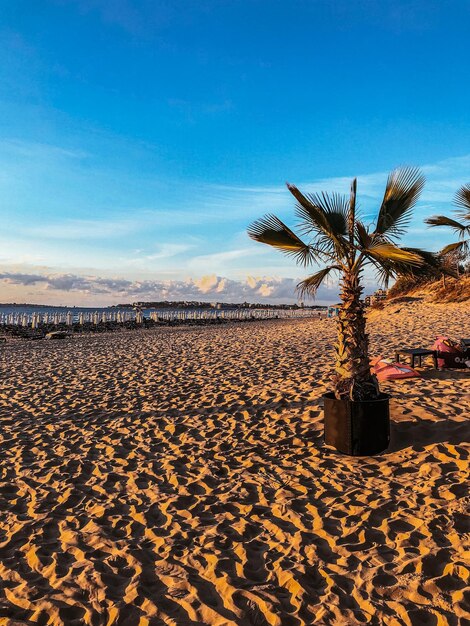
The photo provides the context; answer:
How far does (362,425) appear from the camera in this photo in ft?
17.5

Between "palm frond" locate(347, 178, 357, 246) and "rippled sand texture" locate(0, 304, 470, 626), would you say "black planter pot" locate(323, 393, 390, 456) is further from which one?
"palm frond" locate(347, 178, 357, 246)

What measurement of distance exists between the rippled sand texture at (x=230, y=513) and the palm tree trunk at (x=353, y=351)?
0.82 m

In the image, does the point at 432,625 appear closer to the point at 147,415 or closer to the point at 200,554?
the point at 200,554

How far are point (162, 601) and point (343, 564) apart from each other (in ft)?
4.46

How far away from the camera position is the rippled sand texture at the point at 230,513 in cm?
297

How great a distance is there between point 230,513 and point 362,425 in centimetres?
204

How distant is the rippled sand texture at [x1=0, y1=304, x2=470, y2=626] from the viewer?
9.74 feet

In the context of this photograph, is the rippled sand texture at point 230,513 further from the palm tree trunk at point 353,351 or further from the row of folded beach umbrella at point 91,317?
the row of folded beach umbrella at point 91,317

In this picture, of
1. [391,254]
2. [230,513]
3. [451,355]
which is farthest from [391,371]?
[230,513]

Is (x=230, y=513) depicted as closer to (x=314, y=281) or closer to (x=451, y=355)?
(x=314, y=281)

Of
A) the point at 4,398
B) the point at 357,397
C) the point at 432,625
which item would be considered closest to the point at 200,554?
the point at 432,625

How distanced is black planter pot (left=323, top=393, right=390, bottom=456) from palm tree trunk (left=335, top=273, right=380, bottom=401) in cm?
13

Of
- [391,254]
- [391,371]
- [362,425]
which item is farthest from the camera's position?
[391,371]

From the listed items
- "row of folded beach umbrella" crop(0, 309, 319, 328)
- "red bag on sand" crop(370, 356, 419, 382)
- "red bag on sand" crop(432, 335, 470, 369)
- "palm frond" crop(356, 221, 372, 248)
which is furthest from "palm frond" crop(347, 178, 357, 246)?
"row of folded beach umbrella" crop(0, 309, 319, 328)
